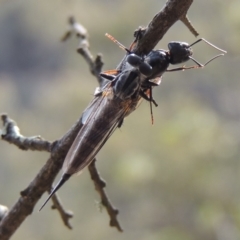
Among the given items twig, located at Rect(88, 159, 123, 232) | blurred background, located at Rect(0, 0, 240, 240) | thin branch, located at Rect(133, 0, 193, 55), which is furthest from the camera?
blurred background, located at Rect(0, 0, 240, 240)

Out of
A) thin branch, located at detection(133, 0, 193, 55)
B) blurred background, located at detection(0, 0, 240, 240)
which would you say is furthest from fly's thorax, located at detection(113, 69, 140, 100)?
blurred background, located at detection(0, 0, 240, 240)

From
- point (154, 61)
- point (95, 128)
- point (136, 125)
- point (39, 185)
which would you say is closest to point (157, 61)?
point (154, 61)

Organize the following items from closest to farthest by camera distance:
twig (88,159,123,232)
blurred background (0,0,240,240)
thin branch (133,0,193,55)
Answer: thin branch (133,0,193,55)
twig (88,159,123,232)
blurred background (0,0,240,240)

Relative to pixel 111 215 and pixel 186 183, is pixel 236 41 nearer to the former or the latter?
pixel 186 183

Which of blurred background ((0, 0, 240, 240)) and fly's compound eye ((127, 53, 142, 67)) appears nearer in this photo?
fly's compound eye ((127, 53, 142, 67))

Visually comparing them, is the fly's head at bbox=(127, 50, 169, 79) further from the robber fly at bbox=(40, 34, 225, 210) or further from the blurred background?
the blurred background

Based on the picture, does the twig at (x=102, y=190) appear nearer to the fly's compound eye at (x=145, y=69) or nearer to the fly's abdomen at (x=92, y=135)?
the fly's abdomen at (x=92, y=135)

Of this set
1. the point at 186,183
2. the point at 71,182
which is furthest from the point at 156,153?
the point at 71,182
